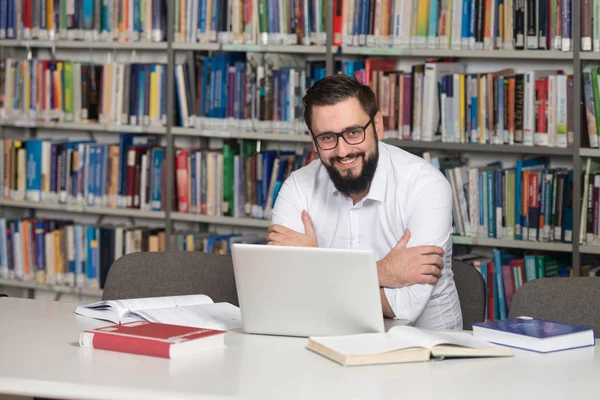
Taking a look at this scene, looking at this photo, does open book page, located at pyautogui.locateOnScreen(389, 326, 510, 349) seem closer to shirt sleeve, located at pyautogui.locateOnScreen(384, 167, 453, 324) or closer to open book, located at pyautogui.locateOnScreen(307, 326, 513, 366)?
open book, located at pyautogui.locateOnScreen(307, 326, 513, 366)

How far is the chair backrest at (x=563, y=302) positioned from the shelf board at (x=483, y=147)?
139 cm

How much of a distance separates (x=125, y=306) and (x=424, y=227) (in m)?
0.81

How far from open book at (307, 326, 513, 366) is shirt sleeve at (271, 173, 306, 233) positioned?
2.78ft

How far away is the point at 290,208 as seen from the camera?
275cm

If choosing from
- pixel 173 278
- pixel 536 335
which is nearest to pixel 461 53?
pixel 173 278

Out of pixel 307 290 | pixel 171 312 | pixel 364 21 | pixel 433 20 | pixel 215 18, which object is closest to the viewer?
pixel 307 290

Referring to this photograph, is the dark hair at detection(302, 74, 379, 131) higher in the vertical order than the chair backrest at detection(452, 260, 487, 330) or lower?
higher

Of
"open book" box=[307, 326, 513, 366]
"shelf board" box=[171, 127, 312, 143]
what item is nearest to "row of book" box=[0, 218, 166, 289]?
"shelf board" box=[171, 127, 312, 143]

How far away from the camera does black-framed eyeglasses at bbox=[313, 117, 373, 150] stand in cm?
258

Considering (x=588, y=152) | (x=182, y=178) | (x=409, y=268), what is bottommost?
(x=409, y=268)

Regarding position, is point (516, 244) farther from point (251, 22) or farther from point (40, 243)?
point (40, 243)

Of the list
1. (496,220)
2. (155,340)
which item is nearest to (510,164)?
(496,220)

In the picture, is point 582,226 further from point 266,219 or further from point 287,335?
point 287,335

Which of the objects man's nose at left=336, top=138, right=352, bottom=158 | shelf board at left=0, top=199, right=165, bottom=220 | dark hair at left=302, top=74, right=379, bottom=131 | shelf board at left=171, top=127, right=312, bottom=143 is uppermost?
dark hair at left=302, top=74, right=379, bottom=131
